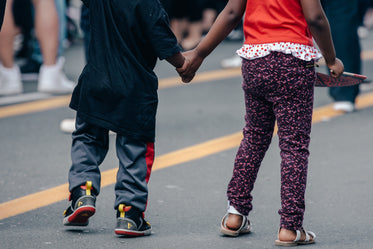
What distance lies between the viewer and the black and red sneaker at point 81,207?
11.6 ft

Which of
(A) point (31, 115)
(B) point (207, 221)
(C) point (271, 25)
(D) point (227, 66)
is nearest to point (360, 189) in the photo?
(B) point (207, 221)

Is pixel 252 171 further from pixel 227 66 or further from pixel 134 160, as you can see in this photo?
pixel 227 66

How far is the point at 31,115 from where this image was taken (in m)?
A: 6.57

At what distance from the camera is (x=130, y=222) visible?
354 cm

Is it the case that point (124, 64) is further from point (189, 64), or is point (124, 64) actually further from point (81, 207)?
point (81, 207)

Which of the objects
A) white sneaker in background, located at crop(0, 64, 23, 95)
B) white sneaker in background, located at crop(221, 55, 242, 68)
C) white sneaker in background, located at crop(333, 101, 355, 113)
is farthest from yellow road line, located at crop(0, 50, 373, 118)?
white sneaker in background, located at crop(333, 101, 355, 113)

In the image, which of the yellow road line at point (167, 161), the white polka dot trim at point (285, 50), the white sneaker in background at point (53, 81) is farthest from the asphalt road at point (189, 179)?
the white polka dot trim at point (285, 50)

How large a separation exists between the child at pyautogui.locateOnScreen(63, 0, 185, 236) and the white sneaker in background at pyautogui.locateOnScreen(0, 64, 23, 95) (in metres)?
3.93

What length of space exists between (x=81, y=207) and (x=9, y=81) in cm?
415

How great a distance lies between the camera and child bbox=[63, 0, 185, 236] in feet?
11.4

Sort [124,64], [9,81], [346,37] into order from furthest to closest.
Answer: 1. [9,81]
2. [346,37]
3. [124,64]

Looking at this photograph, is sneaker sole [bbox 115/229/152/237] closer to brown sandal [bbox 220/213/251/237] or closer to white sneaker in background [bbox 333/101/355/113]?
brown sandal [bbox 220/213/251/237]

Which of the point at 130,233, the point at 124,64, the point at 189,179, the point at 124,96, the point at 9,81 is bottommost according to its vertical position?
the point at 9,81

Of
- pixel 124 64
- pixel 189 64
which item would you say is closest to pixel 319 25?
pixel 189 64
